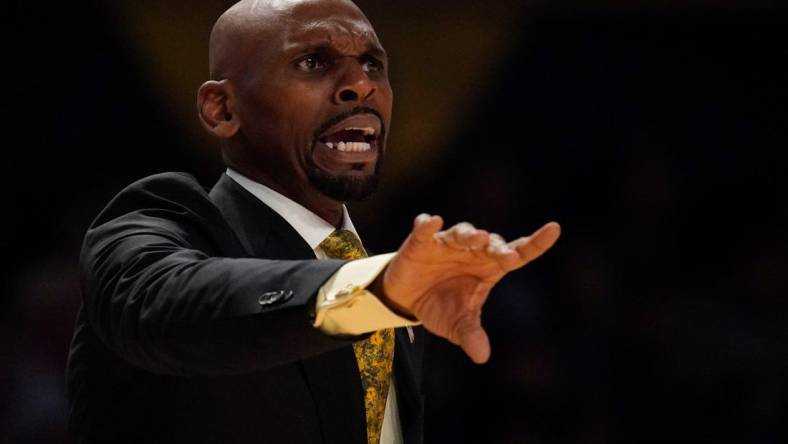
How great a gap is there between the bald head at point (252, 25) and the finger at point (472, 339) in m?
0.76

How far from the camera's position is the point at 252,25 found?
5.98ft

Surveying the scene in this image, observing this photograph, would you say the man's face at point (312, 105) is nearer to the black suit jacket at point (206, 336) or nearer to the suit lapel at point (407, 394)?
the black suit jacket at point (206, 336)

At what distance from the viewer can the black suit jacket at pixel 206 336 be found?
1.23 m

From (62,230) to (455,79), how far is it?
4.17 ft

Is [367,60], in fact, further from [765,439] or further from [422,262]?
[765,439]

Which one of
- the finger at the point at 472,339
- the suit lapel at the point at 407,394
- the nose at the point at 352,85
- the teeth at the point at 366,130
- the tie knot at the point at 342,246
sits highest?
the nose at the point at 352,85

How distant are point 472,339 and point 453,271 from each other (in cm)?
7

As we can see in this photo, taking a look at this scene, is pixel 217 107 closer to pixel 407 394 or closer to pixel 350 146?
pixel 350 146

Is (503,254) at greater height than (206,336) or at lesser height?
greater

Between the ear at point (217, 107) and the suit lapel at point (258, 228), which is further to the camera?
the ear at point (217, 107)

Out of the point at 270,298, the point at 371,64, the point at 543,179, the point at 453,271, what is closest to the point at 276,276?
the point at 270,298

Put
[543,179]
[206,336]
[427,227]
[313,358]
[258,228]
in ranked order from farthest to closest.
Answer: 1. [543,179]
2. [258,228]
3. [313,358]
4. [206,336]
5. [427,227]

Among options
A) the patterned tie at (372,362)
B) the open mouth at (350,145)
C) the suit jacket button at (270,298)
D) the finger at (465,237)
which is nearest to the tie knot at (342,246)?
the patterned tie at (372,362)

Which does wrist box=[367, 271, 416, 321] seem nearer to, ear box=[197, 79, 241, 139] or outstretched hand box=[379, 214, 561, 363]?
outstretched hand box=[379, 214, 561, 363]
